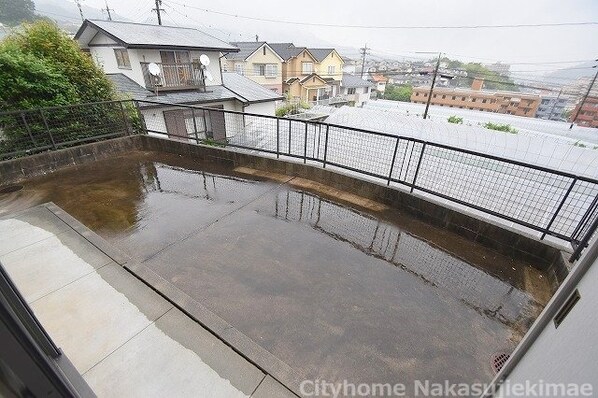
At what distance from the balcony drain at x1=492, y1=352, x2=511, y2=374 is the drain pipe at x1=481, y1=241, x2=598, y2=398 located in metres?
1.01

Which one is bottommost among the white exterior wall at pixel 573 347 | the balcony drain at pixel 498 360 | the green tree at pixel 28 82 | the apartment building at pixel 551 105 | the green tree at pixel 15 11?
the apartment building at pixel 551 105

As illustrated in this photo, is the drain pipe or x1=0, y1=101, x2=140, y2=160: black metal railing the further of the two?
x1=0, y1=101, x2=140, y2=160: black metal railing

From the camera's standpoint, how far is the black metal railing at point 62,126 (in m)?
4.47

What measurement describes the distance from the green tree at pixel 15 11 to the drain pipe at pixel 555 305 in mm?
53411

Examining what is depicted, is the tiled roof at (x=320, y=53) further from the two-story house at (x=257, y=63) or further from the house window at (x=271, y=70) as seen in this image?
the house window at (x=271, y=70)

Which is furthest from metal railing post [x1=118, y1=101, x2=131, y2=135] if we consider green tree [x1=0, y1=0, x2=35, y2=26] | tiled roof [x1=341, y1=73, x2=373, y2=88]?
green tree [x1=0, y1=0, x2=35, y2=26]

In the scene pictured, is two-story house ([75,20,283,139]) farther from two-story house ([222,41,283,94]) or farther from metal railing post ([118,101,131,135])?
two-story house ([222,41,283,94])

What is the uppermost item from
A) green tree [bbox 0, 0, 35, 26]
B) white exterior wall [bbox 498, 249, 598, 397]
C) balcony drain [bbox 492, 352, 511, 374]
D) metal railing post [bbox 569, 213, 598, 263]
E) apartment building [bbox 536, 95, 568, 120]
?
green tree [bbox 0, 0, 35, 26]

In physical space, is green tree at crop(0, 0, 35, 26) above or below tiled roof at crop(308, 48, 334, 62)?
above

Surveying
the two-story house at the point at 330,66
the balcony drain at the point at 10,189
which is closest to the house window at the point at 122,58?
the balcony drain at the point at 10,189

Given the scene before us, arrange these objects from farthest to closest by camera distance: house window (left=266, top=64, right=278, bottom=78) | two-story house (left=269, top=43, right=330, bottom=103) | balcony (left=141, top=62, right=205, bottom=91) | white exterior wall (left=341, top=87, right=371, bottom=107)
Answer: white exterior wall (left=341, top=87, right=371, bottom=107) < two-story house (left=269, top=43, right=330, bottom=103) < house window (left=266, top=64, right=278, bottom=78) < balcony (left=141, top=62, right=205, bottom=91)

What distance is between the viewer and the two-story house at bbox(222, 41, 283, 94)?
24.0 metres

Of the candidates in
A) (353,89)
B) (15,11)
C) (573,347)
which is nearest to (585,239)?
(573,347)

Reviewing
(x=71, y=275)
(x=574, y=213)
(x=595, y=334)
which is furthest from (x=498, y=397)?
(x=71, y=275)
